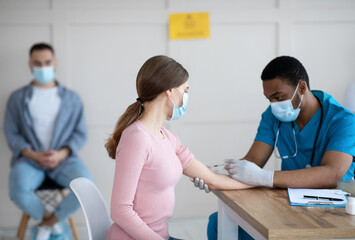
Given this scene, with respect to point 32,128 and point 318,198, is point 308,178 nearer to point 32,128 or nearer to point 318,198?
point 318,198

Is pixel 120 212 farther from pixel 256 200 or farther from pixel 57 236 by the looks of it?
pixel 57 236

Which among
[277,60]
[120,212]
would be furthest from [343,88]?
[120,212]

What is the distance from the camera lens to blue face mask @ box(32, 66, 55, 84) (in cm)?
279

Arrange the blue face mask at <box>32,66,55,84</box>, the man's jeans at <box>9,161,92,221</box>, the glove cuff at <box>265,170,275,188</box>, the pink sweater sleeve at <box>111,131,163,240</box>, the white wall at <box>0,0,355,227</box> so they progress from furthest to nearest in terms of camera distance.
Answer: the white wall at <box>0,0,355,227</box>, the blue face mask at <box>32,66,55,84</box>, the man's jeans at <box>9,161,92,221</box>, the glove cuff at <box>265,170,275,188</box>, the pink sweater sleeve at <box>111,131,163,240</box>

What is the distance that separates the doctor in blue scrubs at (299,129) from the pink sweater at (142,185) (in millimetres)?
323

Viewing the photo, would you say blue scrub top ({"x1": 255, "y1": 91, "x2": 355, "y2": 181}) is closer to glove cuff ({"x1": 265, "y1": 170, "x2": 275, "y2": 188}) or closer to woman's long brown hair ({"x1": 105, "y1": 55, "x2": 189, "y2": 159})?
glove cuff ({"x1": 265, "y1": 170, "x2": 275, "y2": 188})

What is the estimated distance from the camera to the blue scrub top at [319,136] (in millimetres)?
1647

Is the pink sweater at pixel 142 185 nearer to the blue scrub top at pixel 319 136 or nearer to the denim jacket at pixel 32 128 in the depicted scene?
the blue scrub top at pixel 319 136

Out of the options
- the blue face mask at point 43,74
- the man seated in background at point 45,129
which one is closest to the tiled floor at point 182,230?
the man seated in background at point 45,129

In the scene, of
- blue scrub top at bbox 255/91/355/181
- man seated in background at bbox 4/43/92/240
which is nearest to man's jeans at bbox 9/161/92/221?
man seated in background at bbox 4/43/92/240

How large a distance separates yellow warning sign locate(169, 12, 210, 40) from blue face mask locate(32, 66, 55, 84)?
2.81 ft

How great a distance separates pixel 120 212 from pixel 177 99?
1.38ft

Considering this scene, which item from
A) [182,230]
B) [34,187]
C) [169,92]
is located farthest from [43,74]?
[169,92]

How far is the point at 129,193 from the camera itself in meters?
1.25
